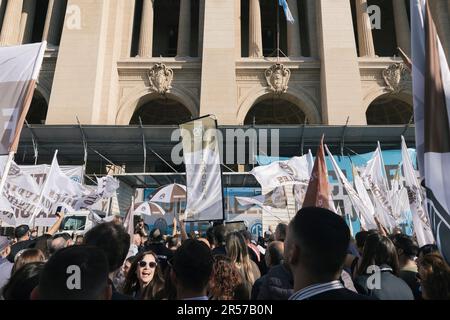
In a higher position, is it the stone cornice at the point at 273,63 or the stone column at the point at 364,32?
A: the stone column at the point at 364,32

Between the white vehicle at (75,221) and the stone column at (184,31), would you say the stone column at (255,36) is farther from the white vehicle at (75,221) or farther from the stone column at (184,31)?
the white vehicle at (75,221)

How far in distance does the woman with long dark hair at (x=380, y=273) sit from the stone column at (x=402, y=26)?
74.8 feet

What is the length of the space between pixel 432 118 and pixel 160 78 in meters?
20.1

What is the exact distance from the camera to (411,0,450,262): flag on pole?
299 cm

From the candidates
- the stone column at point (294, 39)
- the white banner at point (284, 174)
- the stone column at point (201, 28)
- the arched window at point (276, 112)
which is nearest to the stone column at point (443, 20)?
the stone column at point (294, 39)

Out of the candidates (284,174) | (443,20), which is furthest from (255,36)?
(284,174)

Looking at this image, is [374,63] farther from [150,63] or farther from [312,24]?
[150,63]

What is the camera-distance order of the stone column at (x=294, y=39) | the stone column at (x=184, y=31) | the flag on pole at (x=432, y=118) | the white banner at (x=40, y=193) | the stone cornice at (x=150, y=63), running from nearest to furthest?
the flag on pole at (x=432, y=118) < the white banner at (x=40, y=193) < the stone cornice at (x=150, y=63) < the stone column at (x=294, y=39) < the stone column at (x=184, y=31)

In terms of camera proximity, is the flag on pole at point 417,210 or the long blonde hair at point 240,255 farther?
the flag on pole at point 417,210

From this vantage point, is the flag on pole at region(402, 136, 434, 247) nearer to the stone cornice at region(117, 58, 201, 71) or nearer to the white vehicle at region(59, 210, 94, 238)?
the white vehicle at region(59, 210, 94, 238)

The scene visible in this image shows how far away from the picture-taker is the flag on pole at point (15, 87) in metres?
4.64

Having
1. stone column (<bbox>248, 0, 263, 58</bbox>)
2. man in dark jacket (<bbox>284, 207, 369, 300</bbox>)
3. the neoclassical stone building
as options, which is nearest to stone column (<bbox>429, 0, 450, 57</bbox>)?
the neoclassical stone building

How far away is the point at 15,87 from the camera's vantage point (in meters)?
4.93
